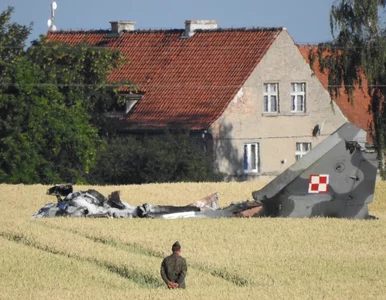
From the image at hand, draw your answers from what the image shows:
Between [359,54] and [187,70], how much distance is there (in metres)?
12.6

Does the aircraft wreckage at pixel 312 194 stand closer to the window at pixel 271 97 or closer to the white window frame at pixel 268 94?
the white window frame at pixel 268 94

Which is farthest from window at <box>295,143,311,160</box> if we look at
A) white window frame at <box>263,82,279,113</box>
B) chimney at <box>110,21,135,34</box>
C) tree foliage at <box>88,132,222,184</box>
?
chimney at <box>110,21,135,34</box>

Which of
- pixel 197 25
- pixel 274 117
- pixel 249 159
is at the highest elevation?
pixel 197 25

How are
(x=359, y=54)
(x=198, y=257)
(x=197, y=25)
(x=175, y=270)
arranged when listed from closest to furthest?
1. (x=175, y=270)
2. (x=198, y=257)
3. (x=359, y=54)
4. (x=197, y=25)

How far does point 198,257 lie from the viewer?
30.0m

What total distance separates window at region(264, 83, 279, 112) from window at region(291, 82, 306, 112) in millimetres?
1041

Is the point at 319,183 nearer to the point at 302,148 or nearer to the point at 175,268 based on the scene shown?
the point at 175,268

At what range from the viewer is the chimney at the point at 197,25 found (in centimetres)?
7325

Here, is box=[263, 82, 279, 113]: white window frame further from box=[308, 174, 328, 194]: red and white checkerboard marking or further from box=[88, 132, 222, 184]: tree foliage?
box=[308, 174, 328, 194]: red and white checkerboard marking

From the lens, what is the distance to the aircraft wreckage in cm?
3881

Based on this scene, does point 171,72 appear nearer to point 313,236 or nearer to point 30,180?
point 30,180

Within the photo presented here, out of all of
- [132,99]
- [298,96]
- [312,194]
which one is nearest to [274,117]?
[298,96]

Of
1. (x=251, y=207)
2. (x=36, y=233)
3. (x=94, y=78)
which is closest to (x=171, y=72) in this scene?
(x=94, y=78)

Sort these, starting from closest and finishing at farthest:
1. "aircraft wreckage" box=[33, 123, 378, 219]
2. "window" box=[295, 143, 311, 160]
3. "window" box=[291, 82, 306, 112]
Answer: "aircraft wreckage" box=[33, 123, 378, 219] → "window" box=[291, 82, 306, 112] → "window" box=[295, 143, 311, 160]
